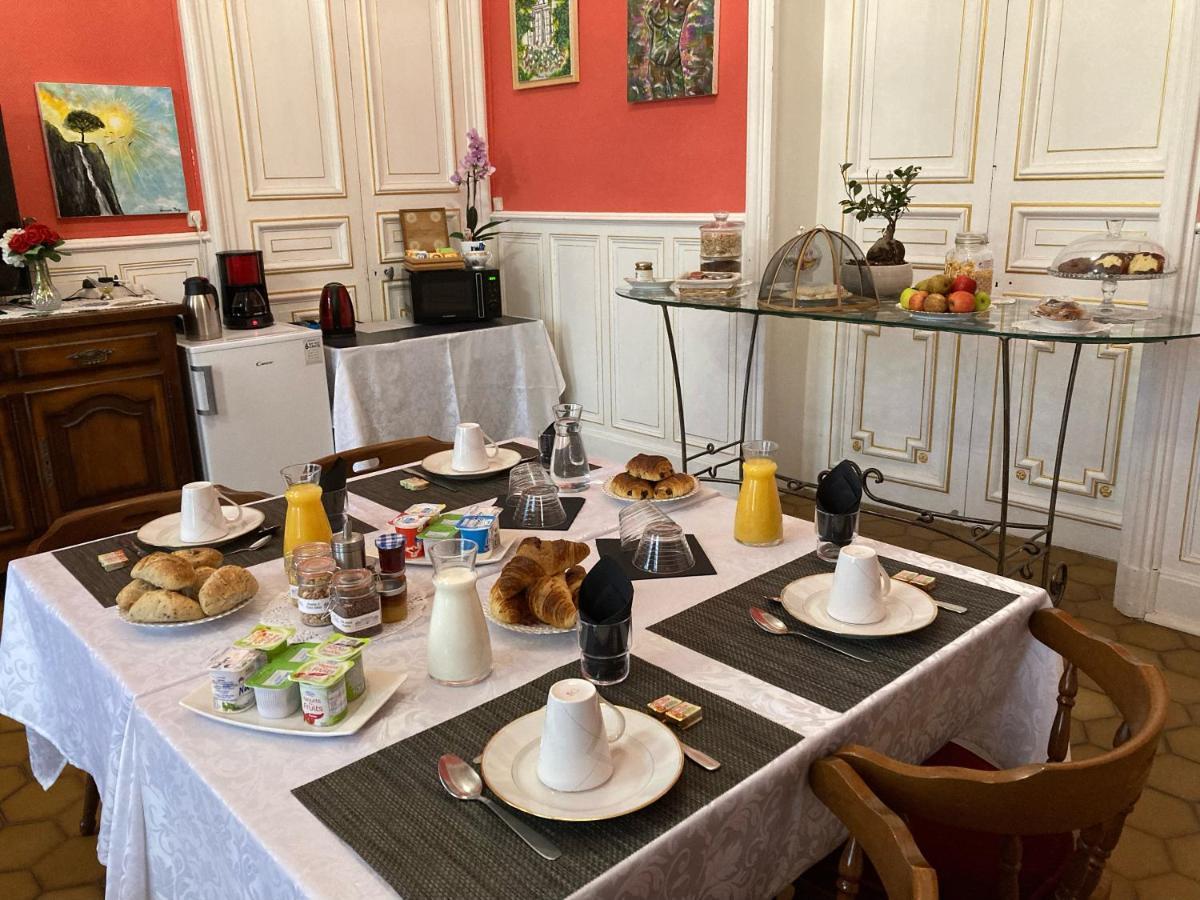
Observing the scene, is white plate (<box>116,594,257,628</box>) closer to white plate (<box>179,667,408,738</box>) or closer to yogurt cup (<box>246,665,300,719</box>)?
white plate (<box>179,667,408,738</box>)

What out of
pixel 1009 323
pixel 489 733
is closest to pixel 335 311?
pixel 1009 323

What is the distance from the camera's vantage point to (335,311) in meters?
3.94

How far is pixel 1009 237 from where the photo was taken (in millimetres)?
3143

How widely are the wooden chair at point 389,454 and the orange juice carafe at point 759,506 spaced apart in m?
0.92

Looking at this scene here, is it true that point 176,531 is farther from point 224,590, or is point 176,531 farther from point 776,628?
point 776,628

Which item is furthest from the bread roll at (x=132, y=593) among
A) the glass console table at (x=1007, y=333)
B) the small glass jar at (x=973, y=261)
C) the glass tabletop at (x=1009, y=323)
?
the small glass jar at (x=973, y=261)

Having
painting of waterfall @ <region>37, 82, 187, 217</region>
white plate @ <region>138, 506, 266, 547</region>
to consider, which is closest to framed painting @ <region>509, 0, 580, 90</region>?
painting of waterfall @ <region>37, 82, 187, 217</region>

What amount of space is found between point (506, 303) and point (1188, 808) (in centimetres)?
358

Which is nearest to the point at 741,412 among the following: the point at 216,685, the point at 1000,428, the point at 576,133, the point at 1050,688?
the point at 1000,428

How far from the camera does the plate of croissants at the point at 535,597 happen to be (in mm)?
1308

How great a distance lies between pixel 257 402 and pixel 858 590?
278cm

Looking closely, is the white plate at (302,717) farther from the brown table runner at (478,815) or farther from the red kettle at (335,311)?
the red kettle at (335,311)

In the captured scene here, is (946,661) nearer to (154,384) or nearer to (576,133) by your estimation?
(154,384)

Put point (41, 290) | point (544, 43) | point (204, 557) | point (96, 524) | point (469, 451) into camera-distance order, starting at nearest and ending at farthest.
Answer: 1. point (204, 557)
2. point (96, 524)
3. point (469, 451)
4. point (41, 290)
5. point (544, 43)
